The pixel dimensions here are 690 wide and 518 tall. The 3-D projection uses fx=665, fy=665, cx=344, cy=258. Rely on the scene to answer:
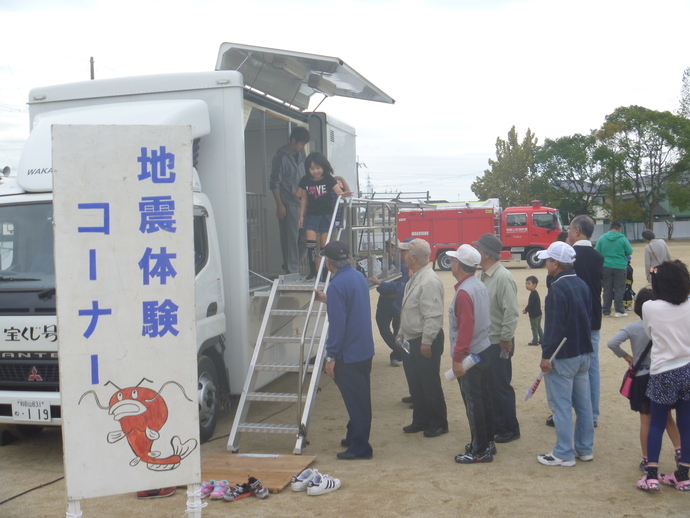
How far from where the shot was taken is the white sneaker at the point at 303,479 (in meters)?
4.94

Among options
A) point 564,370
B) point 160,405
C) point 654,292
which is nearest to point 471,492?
point 564,370

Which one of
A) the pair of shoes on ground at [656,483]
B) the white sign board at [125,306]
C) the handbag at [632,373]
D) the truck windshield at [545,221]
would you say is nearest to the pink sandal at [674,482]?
the pair of shoes on ground at [656,483]

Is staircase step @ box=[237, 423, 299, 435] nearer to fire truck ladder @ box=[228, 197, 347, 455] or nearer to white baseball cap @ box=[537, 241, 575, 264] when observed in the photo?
fire truck ladder @ box=[228, 197, 347, 455]

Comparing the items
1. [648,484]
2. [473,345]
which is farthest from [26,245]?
[648,484]

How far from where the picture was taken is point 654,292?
15.5ft

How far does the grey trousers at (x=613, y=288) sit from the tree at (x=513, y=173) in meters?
42.9

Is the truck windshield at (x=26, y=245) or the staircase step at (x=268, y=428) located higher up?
the truck windshield at (x=26, y=245)

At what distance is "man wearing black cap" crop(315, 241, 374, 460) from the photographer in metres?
5.66

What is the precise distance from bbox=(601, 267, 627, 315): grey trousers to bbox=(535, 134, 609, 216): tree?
41778 millimetres

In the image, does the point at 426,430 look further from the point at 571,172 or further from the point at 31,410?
the point at 571,172

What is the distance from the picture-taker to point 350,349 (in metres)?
5.69

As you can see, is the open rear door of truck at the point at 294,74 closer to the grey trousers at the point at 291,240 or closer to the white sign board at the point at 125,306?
the grey trousers at the point at 291,240

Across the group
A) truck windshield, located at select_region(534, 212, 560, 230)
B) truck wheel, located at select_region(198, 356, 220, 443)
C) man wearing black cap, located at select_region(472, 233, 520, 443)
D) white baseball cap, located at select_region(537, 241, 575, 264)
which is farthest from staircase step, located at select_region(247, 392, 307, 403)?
truck windshield, located at select_region(534, 212, 560, 230)

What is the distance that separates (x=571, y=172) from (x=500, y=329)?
5193 cm
